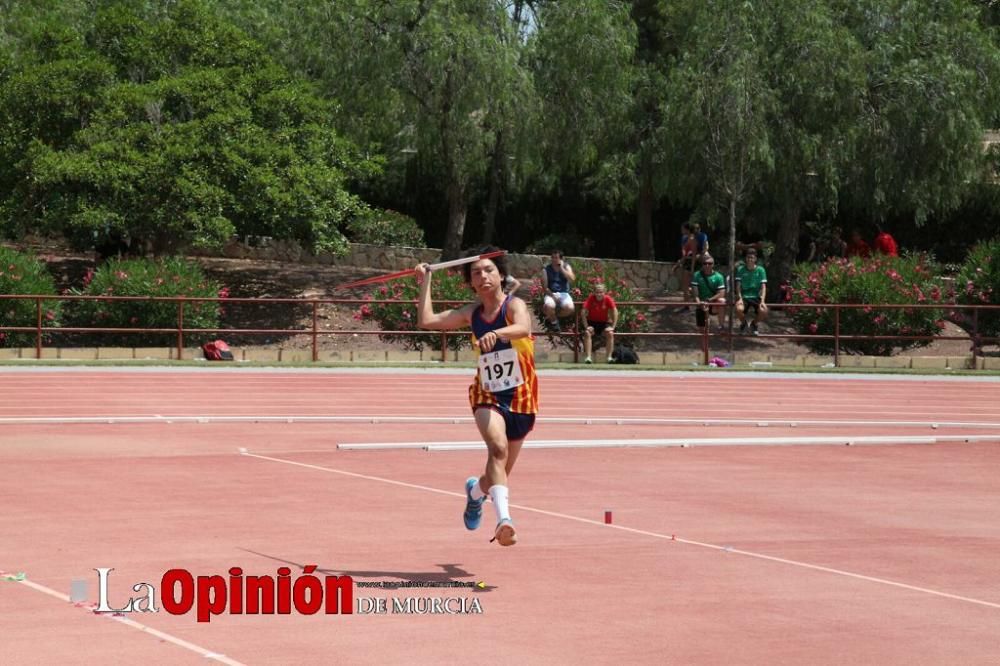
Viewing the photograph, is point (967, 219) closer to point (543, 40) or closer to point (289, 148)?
point (543, 40)

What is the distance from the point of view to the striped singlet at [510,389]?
30.8ft

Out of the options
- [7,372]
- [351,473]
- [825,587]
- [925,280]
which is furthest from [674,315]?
[825,587]

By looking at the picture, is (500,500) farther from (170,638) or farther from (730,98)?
(730,98)

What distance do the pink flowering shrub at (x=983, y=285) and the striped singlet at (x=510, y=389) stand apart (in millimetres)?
24680

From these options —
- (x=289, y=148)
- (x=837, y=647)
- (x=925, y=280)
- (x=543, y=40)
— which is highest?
(x=543, y=40)

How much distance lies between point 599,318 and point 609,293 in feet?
7.77

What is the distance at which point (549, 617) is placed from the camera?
766 cm

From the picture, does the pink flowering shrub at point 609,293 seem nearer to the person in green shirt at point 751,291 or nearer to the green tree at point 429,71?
the person in green shirt at point 751,291

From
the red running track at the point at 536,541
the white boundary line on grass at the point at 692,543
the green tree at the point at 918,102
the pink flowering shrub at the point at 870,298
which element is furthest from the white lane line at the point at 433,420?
the green tree at the point at 918,102

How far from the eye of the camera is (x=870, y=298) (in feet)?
106

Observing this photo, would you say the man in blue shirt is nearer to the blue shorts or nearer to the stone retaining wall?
the stone retaining wall

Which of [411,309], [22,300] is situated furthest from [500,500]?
[22,300]

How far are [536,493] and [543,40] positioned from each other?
30403mm

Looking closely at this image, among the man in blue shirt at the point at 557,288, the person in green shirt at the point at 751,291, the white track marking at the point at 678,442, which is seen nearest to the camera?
the white track marking at the point at 678,442
